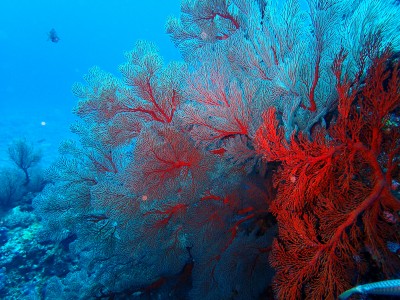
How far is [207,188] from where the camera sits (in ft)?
11.0

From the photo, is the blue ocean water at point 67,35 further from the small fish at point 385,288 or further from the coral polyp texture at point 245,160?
the small fish at point 385,288

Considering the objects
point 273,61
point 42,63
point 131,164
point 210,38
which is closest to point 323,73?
point 273,61

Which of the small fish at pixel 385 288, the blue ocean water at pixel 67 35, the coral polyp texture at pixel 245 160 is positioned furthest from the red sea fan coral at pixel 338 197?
the blue ocean water at pixel 67 35

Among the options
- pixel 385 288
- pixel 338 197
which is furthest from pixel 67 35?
pixel 385 288

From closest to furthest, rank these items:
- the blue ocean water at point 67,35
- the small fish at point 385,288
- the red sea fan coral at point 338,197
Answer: the small fish at point 385,288 < the red sea fan coral at point 338,197 < the blue ocean water at point 67,35

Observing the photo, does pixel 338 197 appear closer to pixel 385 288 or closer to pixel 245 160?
pixel 385 288

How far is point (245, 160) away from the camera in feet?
11.3

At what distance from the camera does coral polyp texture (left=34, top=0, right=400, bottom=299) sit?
87.4 inches

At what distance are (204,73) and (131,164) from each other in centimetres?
140

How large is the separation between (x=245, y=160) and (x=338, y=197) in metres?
1.33

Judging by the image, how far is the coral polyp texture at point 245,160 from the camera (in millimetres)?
2221

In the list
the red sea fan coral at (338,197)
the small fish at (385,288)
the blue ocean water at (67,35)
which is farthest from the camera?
the blue ocean water at (67,35)

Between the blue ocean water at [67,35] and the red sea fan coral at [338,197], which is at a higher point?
the blue ocean water at [67,35]

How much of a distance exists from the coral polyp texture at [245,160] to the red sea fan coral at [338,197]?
0.04 feet
